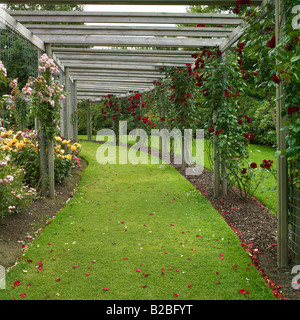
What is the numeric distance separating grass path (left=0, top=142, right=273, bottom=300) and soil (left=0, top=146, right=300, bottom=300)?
0.11 meters

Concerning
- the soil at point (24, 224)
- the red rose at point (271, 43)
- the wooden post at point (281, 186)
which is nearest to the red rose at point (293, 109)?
the wooden post at point (281, 186)

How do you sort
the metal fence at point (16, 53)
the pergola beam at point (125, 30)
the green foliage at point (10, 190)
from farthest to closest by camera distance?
the pergola beam at point (125, 30) → the metal fence at point (16, 53) → the green foliage at point (10, 190)

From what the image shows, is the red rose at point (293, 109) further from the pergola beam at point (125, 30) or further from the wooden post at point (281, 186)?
the pergola beam at point (125, 30)

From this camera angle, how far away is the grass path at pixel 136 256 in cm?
262

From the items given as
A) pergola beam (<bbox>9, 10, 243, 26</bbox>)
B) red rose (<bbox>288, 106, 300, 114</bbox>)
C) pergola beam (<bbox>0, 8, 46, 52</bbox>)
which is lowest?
red rose (<bbox>288, 106, 300, 114</bbox>)

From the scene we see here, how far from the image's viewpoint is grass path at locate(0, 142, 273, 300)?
2621 millimetres

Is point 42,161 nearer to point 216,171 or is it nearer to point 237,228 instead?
point 216,171

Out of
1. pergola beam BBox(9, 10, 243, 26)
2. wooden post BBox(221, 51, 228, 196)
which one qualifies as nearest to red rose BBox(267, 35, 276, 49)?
pergola beam BBox(9, 10, 243, 26)

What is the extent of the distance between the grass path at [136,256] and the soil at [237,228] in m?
0.11

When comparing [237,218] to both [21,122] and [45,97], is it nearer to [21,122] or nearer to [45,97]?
[45,97]

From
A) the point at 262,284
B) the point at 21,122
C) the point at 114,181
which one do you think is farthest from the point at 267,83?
the point at 21,122

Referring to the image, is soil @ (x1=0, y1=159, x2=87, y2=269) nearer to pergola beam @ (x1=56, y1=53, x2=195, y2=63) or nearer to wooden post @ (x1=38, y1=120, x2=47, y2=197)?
wooden post @ (x1=38, y1=120, x2=47, y2=197)

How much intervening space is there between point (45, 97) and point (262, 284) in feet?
13.1

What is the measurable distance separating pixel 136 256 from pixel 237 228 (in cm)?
149
